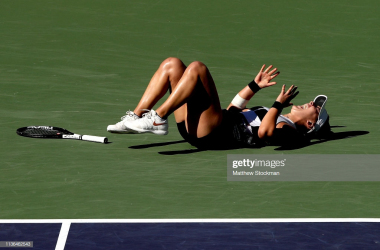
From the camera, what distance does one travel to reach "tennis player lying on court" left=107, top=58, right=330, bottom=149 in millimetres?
9125

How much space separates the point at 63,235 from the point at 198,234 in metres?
1.26

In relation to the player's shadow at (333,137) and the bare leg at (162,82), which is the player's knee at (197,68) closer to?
the bare leg at (162,82)

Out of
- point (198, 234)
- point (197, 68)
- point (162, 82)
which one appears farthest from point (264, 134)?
point (198, 234)

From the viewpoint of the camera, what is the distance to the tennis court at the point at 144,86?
8.04m

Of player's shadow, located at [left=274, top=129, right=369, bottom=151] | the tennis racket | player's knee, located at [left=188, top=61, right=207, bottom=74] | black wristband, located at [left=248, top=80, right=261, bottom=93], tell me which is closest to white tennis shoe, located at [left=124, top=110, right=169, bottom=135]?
player's knee, located at [left=188, top=61, right=207, bottom=74]

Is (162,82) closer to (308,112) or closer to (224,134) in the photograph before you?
(224,134)

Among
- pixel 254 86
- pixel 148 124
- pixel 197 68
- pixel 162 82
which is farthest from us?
pixel 254 86

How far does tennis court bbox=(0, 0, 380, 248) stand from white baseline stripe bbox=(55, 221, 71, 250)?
0.88ft

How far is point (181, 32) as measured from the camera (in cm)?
1662

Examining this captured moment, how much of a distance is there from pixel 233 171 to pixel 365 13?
10348mm

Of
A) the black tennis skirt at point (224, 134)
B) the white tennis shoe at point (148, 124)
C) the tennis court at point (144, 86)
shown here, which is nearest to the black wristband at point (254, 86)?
the black tennis skirt at point (224, 134)

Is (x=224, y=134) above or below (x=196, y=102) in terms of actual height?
below

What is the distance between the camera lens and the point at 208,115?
945cm

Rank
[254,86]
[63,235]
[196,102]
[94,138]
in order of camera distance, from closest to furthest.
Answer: [63,235] < [196,102] < [254,86] < [94,138]
